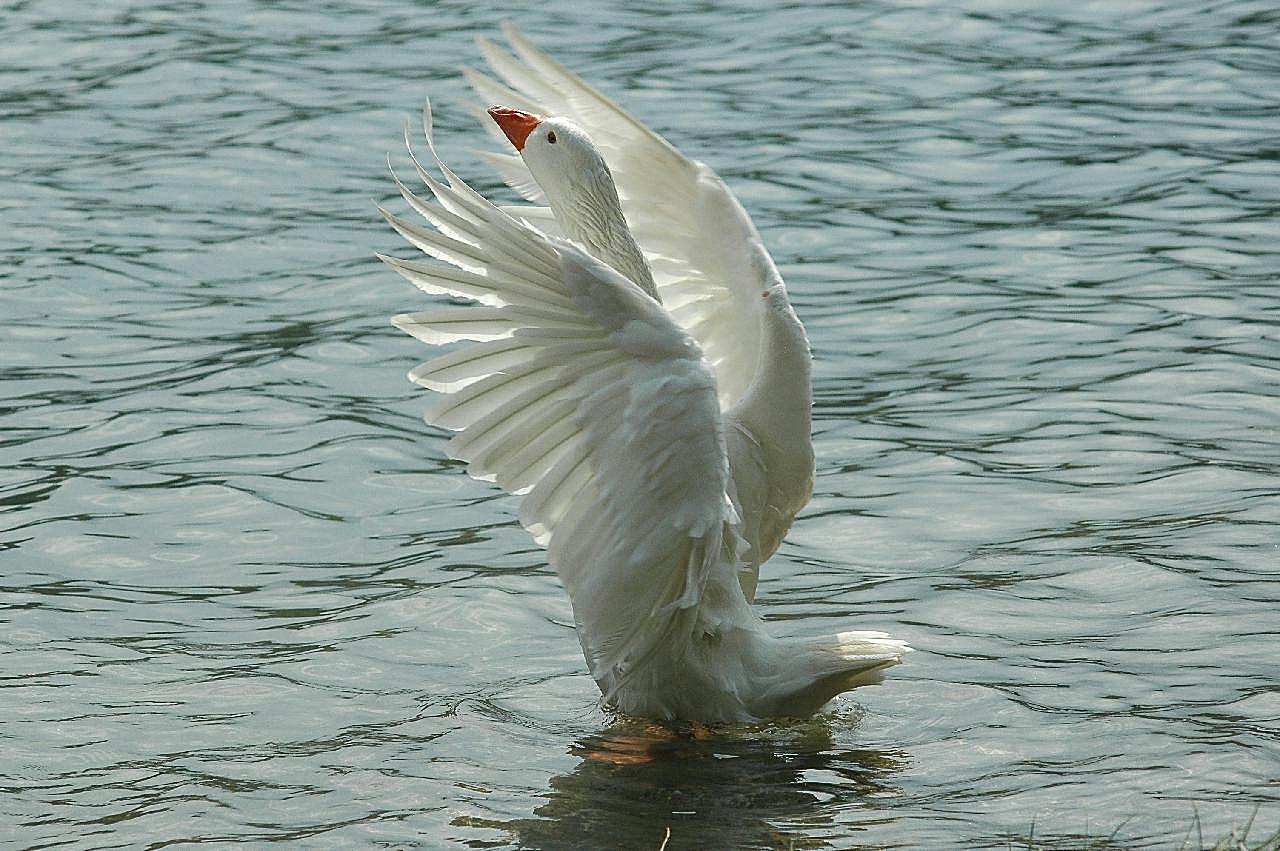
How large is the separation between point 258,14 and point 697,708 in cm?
1192

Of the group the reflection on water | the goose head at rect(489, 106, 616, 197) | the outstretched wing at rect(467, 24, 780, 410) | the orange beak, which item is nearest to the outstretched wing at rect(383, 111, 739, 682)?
the reflection on water

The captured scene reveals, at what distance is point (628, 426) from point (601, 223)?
3.18 feet

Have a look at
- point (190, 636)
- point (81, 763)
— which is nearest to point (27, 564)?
point (190, 636)

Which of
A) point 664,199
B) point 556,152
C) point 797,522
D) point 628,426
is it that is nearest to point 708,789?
point 628,426

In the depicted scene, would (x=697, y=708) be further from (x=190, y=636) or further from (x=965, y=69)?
(x=965, y=69)

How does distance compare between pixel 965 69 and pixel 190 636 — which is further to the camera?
pixel 965 69

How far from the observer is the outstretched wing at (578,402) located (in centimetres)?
477

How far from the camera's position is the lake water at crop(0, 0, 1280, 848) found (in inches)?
A: 199

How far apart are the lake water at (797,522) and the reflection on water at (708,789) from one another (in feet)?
0.05

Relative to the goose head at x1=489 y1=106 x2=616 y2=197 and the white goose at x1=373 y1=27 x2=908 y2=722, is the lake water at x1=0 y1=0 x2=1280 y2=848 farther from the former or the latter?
the goose head at x1=489 y1=106 x2=616 y2=197

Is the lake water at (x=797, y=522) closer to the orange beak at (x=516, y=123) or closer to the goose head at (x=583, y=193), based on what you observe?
the goose head at (x=583, y=193)

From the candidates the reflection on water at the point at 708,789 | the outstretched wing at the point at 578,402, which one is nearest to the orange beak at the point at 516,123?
the outstretched wing at the point at 578,402

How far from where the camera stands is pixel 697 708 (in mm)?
5375

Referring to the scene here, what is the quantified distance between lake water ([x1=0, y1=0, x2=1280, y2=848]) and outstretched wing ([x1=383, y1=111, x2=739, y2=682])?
66 centimetres
